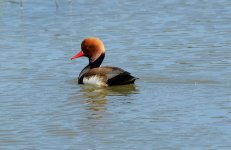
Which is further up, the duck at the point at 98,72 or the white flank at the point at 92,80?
the duck at the point at 98,72

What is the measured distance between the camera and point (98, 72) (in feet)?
51.8

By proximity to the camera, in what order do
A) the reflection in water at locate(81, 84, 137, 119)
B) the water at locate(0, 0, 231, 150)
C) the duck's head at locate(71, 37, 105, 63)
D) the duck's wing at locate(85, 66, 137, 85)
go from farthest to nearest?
the duck's head at locate(71, 37, 105, 63) < the duck's wing at locate(85, 66, 137, 85) < the reflection in water at locate(81, 84, 137, 119) < the water at locate(0, 0, 231, 150)

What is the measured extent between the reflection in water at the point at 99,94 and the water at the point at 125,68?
0.6 inches

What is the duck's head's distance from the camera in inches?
644

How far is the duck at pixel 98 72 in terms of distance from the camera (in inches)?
602

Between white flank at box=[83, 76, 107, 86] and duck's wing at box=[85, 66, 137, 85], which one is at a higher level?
duck's wing at box=[85, 66, 137, 85]

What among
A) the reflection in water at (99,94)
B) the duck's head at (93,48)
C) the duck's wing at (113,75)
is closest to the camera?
the reflection in water at (99,94)

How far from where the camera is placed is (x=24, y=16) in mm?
22844

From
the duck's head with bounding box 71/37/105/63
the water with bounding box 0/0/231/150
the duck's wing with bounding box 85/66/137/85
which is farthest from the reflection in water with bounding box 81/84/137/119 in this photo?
the duck's head with bounding box 71/37/105/63

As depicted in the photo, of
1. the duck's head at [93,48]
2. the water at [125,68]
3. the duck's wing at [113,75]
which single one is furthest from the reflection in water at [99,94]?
the duck's head at [93,48]

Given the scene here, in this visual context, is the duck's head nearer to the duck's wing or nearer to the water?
the water

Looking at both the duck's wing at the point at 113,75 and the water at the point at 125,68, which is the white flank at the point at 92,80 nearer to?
the duck's wing at the point at 113,75

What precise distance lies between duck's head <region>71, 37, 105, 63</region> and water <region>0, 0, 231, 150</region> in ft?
1.44

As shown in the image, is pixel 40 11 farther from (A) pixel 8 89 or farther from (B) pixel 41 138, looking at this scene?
(B) pixel 41 138
